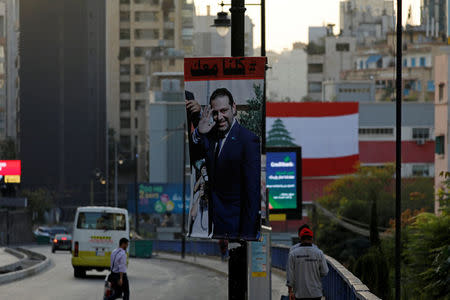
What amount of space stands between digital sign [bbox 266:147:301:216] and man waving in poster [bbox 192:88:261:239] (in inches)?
1259

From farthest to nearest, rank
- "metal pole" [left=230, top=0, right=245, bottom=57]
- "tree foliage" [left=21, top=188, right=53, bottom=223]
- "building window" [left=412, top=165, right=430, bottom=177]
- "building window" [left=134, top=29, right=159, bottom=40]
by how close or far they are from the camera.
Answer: "building window" [left=134, top=29, right=159, bottom=40] → "building window" [left=412, top=165, right=430, bottom=177] → "tree foliage" [left=21, top=188, right=53, bottom=223] → "metal pole" [left=230, top=0, right=245, bottom=57]

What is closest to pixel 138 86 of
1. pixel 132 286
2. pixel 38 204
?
pixel 38 204

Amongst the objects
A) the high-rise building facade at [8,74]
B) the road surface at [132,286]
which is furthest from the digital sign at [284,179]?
the high-rise building facade at [8,74]

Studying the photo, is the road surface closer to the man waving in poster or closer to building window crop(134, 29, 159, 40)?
the man waving in poster

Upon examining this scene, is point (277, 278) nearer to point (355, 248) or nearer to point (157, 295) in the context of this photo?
point (157, 295)

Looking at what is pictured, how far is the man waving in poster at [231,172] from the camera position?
1205 centimetres

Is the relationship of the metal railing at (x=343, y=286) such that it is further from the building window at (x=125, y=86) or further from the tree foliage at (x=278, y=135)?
the building window at (x=125, y=86)

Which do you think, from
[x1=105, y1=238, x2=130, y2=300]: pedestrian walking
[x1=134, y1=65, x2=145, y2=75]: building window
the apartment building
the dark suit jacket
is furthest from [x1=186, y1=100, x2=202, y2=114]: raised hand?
→ [x1=134, y1=65, x2=145, y2=75]: building window

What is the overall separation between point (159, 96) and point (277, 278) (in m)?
94.4

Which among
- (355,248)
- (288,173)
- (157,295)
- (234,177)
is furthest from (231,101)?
(355,248)

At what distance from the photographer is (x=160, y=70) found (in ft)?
536

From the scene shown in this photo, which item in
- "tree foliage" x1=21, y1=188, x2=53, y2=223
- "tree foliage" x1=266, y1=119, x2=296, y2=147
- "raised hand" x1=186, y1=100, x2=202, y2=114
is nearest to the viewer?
"raised hand" x1=186, y1=100, x2=202, y2=114

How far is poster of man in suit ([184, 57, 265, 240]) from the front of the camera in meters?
12.1

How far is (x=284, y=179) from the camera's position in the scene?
45562 mm
